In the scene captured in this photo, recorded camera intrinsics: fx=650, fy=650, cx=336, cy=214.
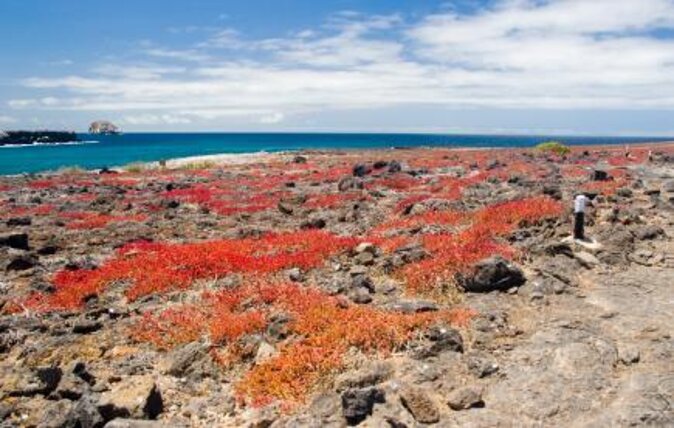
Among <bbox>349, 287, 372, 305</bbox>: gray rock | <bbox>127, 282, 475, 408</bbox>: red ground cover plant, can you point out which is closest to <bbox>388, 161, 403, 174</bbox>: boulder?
<bbox>349, 287, 372, 305</bbox>: gray rock

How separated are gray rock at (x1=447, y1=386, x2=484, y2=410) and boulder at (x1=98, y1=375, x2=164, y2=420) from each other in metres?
4.78

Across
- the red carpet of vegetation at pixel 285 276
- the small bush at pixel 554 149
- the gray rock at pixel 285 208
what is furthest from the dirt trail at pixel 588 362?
the small bush at pixel 554 149

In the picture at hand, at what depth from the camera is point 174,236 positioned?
26.3 metres

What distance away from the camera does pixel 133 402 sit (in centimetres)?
1045

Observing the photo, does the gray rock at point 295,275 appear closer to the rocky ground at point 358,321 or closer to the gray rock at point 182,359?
the rocky ground at point 358,321

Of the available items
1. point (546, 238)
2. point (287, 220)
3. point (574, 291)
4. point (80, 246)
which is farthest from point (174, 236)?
point (574, 291)

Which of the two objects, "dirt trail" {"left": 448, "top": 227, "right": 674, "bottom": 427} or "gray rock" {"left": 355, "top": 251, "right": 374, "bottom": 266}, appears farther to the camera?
"gray rock" {"left": 355, "top": 251, "right": 374, "bottom": 266}

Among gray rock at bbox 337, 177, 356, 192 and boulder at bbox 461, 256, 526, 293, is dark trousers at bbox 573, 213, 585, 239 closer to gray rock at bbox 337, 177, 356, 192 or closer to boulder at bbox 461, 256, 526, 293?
boulder at bbox 461, 256, 526, 293

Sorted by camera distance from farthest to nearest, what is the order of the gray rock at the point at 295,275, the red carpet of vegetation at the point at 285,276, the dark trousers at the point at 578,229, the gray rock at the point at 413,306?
the dark trousers at the point at 578,229
the gray rock at the point at 295,275
the gray rock at the point at 413,306
the red carpet of vegetation at the point at 285,276

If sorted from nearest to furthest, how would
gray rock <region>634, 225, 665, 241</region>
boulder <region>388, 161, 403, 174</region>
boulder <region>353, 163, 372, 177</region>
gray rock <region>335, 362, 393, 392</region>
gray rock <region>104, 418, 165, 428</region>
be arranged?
gray rock <region>104, 418, 165, 428</region>, gray rock <region>335, 362, 393, 392</region>, gray rock <region>634, 225, 665, 241</region>, boulder <region>353, 163, 372, 177</region>, boulder <region>388, 161, 403, 174</region>

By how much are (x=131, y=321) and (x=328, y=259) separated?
22.9 ft

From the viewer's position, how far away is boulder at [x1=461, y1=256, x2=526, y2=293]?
16.1m

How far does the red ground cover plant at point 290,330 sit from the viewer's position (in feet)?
37.5

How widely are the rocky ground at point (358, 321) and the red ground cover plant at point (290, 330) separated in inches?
1.9
